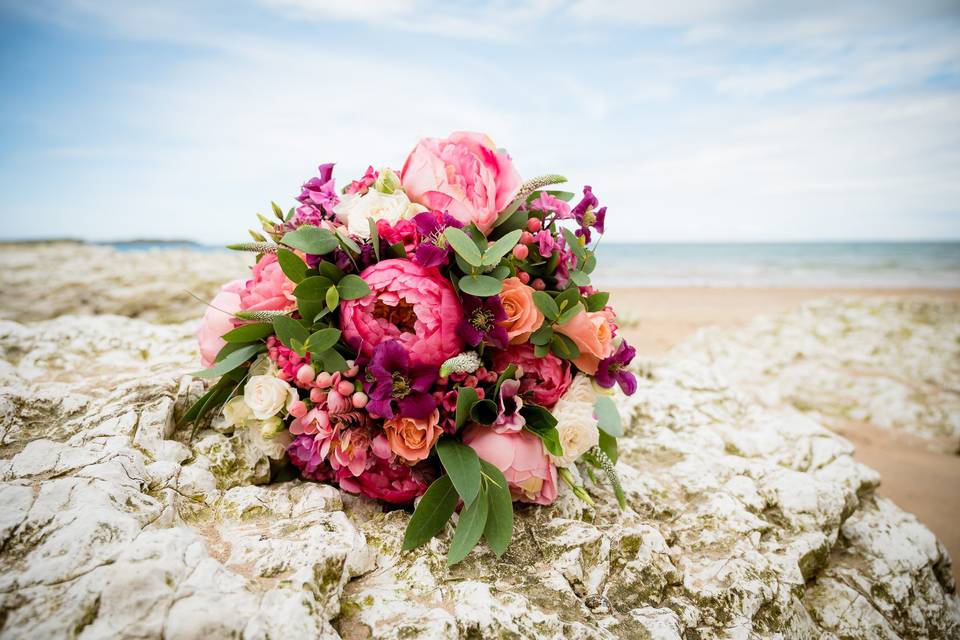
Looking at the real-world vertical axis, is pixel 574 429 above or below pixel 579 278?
below

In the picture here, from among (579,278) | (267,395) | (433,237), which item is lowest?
(267,395)

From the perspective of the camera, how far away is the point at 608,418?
1.98 m

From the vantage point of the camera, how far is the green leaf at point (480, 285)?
4.91 feet

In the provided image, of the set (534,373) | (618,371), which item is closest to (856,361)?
(618,371)

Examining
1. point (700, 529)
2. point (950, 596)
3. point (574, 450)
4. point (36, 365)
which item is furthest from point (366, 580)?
point (950, 596)

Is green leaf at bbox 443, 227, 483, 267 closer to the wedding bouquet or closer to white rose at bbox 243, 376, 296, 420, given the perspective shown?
the wedding bouquet

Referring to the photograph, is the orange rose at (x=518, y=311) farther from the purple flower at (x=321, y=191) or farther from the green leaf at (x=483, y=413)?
A: the purple flower at (x=321, y=191)

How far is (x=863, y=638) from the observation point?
1.77 metres

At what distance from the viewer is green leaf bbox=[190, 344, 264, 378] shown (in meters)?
1.66

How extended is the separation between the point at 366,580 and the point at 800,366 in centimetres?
654

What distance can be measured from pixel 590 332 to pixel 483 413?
1.45 ft

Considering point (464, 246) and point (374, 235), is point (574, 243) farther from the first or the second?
point (374, 235)

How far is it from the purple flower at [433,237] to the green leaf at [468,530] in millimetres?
712

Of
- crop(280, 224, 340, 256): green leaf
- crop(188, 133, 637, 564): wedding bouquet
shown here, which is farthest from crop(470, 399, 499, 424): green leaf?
crop(280, 224, 340, 256): green leaf
